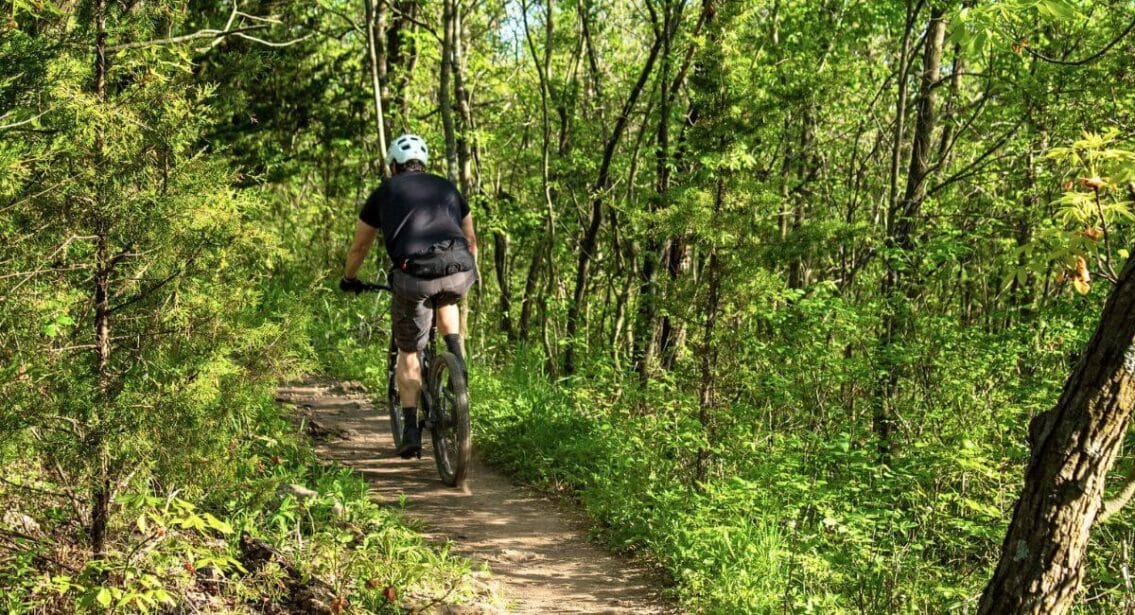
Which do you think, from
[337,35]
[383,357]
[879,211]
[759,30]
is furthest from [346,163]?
[879,211]

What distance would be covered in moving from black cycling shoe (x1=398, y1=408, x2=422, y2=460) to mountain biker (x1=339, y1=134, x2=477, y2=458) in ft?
0.70

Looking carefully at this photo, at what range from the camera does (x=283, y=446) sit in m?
6.12

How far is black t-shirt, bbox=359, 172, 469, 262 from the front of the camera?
601cm

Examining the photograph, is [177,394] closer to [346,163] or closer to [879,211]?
[346,163]

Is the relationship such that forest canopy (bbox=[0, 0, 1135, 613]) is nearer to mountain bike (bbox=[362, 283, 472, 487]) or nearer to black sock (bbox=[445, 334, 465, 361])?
mountain bike (bbox=[362, 283, 472, 487])

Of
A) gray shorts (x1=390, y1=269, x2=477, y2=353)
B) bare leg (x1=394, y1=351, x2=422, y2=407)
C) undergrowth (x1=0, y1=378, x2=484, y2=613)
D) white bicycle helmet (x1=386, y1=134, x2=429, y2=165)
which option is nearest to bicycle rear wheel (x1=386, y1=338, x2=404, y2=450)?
bare leg (x1=394, y1=351, x2=422, y2=407)

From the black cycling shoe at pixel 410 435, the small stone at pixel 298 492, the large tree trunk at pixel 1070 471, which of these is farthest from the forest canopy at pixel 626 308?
the black cycling shoe at pixel 410 435

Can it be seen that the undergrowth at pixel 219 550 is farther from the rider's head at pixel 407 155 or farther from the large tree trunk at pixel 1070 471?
the large tree trunk at pixel 1070 471

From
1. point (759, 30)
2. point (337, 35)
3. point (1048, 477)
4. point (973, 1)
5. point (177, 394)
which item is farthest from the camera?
point (759, 30)

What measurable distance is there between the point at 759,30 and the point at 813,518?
27.5 feet

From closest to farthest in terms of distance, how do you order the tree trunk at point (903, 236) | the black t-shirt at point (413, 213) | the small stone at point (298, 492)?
1. the small stone at point (298, 492)
2. the black t-shirt at point (413, 213)
3. the tree trunk at point (903, 236)

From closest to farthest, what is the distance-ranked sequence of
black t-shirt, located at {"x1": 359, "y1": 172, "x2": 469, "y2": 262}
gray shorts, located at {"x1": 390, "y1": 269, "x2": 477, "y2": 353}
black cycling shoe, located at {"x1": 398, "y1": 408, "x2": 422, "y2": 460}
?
black t-shirt, located at {"x1": 359, "y1": 172, "x2": 469, "y2": 262} < gray shorts, located at {"x1": 390, "y1": 269, "x2": 477, "y2": 353} < black cycling shoe, located at {"x1": 398, "y1": 408, "x2": 422, "y2": 460}

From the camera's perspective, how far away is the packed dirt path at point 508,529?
4980 mm

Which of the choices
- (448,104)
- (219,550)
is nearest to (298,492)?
(219,550)
